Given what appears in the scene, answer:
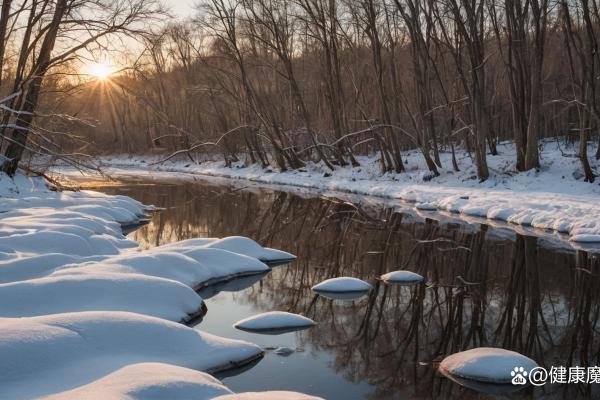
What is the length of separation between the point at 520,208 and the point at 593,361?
9.34 m

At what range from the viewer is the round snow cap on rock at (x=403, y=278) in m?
8.42

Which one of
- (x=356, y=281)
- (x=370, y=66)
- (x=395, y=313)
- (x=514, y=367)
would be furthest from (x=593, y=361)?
(x=370, y=66)

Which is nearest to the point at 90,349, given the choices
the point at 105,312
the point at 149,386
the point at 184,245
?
the point at 105,312

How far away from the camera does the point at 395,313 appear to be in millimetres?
6996

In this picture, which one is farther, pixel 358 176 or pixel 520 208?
pixel 358 176

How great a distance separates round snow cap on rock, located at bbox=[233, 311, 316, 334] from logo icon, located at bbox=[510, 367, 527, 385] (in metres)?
2.37

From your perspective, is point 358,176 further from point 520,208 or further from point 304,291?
point 304,291

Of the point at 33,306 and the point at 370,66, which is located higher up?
the point at 370,66

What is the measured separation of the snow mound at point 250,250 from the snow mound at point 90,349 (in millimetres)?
4310

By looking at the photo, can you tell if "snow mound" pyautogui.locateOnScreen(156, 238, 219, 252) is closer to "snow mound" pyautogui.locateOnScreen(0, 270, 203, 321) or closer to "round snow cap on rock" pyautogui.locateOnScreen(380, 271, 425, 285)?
"snow mound" pyautogui.locateOnScreen(0, 270, 203, 321)

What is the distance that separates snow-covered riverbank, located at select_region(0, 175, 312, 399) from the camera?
3938 millimetres

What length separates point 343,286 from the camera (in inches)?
313

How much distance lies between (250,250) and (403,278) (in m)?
2.92

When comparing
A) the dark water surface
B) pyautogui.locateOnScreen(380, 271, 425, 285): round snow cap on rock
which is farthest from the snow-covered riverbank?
pyautogui.locateOnScreen(380, 271, 425, 285): round snow cap on rock
